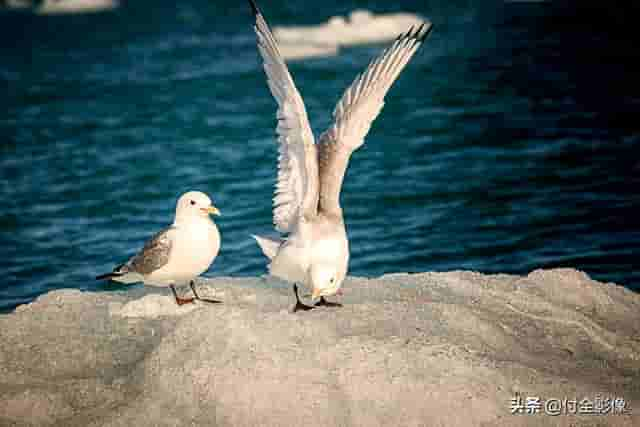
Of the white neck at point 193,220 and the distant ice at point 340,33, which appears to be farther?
the distant ice at point 340,33

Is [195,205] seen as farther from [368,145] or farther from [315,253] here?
[368,145]

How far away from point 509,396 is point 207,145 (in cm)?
1101

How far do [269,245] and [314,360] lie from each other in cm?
139

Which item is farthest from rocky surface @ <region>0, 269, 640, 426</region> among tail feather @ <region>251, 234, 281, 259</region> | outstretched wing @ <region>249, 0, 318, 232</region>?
outstretched wing @ <region>249, 0, 318, 232</region>

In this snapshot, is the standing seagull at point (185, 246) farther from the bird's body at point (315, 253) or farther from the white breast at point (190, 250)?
the bird's body at point (315, 253)

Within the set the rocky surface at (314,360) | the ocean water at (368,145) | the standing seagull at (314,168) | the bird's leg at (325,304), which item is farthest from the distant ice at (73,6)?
the bird's leg at (325,304)

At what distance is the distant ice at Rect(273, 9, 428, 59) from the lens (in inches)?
798

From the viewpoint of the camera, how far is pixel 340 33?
67.4 ft

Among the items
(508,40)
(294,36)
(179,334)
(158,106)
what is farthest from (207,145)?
(179,334)

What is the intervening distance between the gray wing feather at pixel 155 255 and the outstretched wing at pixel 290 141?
82 centimetres

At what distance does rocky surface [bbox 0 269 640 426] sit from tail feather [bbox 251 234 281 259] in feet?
1.28

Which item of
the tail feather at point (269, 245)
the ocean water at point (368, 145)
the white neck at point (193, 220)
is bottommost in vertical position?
the ocean water at point (368, 145)

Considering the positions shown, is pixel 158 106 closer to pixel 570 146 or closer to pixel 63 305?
pixel 570 146

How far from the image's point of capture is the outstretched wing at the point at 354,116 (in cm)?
629
